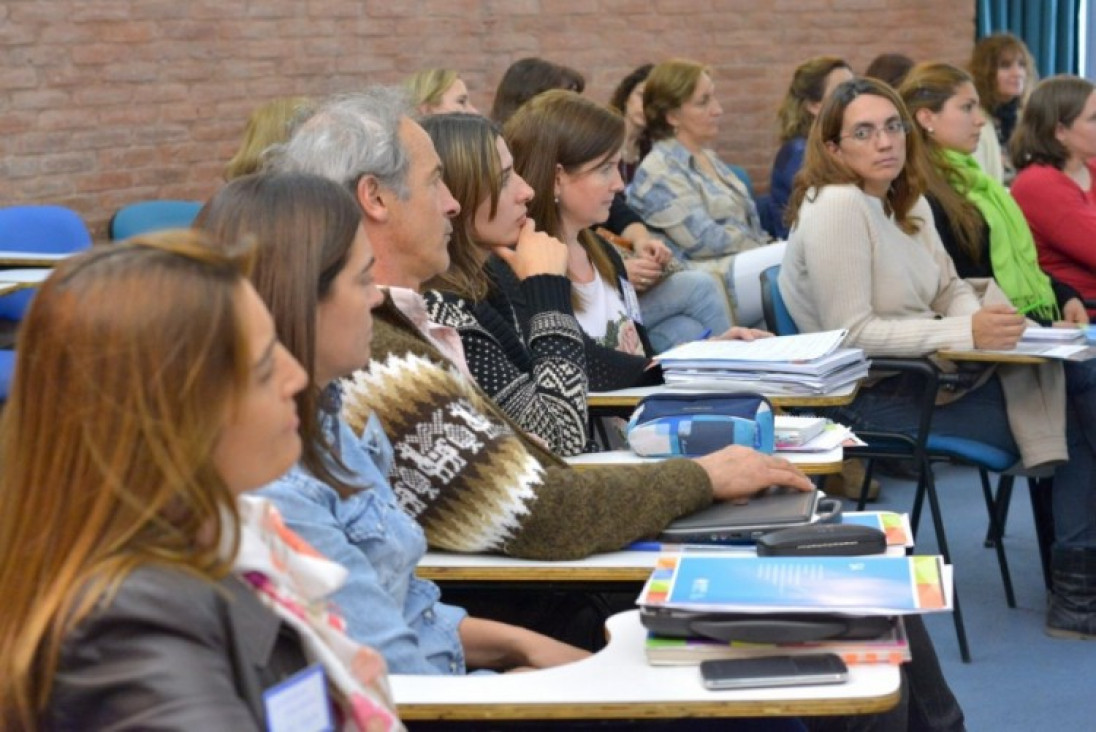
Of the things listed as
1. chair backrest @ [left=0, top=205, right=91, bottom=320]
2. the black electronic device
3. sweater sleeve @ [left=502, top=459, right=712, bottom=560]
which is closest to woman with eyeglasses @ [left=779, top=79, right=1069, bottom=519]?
sweater sleeve @ [left=502, top=459, right=712, bottom=560]

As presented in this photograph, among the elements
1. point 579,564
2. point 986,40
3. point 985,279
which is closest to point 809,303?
point 985,279

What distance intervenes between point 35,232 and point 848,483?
2.74 m

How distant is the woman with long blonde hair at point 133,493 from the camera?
126cm

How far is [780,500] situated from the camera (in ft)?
8.20

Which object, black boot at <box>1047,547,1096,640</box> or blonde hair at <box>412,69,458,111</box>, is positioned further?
blonde hair at <box>412,69,458,111</box>

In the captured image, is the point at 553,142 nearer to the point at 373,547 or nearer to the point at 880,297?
the point at 880,297

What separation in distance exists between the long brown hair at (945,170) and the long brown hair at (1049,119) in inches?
11.3

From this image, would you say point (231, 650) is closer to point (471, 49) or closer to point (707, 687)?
point (707, 687)

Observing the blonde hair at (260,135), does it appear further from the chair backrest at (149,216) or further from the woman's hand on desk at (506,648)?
the chair backrest at (149,216)

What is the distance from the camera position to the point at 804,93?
7.04 m

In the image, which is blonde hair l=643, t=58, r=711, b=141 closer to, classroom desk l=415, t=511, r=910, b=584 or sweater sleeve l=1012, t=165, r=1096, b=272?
sweater sleeve l=1012, t=165, r=1096, b=272

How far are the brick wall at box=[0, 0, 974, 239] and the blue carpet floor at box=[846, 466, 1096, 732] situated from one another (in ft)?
9.39

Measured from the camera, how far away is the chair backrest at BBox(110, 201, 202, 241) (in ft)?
18.5

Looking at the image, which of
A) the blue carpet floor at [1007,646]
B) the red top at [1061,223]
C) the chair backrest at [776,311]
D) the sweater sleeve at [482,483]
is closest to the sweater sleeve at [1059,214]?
the red top at [1061,223]
